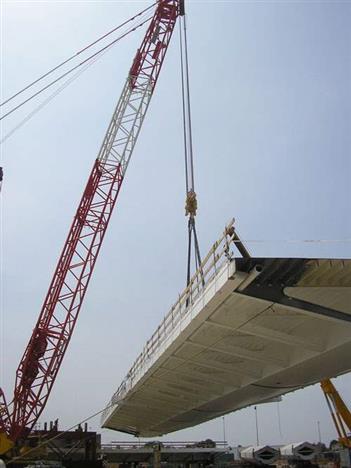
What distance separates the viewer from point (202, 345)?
21.0 meters

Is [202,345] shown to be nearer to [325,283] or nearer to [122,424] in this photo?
[325,283]

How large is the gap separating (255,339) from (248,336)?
1.31ft

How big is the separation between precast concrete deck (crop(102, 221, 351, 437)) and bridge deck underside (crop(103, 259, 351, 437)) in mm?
28

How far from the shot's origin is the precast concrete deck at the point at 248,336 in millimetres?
14352

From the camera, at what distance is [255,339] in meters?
20.1

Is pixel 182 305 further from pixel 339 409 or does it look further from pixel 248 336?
pixel 339 409

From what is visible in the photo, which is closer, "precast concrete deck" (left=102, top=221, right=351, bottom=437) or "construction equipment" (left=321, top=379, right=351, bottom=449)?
"precast concrete deck" (left=102, top=221, right=351, bottom=437)

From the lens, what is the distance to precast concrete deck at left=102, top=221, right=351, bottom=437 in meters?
14.4

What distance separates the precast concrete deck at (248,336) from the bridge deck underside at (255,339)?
3 centimetres

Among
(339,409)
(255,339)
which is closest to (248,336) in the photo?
(255,339)

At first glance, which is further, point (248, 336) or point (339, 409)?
point (339, 409)

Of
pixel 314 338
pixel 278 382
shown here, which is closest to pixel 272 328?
pixel 314 338

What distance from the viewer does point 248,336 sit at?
19.9 m

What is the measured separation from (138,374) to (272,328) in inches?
523
